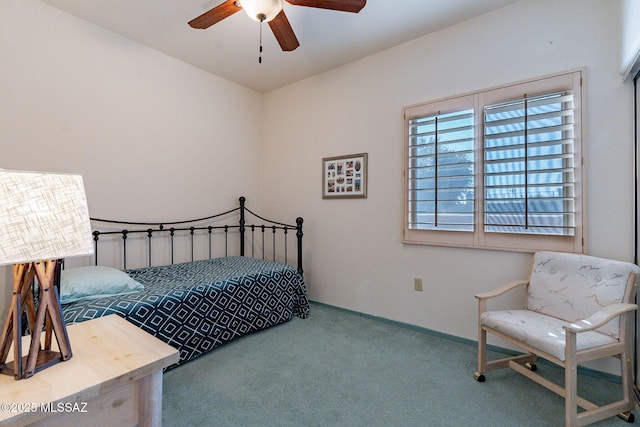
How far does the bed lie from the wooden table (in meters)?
0.83

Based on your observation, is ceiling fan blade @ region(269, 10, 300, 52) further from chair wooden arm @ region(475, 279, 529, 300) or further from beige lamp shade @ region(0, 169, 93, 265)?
chair wooden arm @ region(475, 279, 529, 300)

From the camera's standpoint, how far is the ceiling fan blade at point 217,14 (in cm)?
182

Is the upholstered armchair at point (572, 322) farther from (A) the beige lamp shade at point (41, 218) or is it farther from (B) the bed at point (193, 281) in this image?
(A) the beige lamp shade at point (41, 218)

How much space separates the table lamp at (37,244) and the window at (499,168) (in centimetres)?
236

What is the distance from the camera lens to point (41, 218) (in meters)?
0.85

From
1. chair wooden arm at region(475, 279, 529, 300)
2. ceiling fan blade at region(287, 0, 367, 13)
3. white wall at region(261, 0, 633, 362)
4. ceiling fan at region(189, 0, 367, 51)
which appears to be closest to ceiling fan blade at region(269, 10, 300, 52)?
ceiling fan at region(189, 0, 367, 51)

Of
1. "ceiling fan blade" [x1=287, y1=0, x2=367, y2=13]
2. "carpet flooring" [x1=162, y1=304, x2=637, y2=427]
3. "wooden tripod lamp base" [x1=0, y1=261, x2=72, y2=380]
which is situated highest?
"ceiling fan blade" [x1=287, y1=0, x2=367, y2=13]

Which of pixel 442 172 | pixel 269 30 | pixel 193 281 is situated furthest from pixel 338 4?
pixel 193 281

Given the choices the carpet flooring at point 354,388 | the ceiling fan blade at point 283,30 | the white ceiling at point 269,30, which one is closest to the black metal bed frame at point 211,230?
the carpet flooring at point 354,388

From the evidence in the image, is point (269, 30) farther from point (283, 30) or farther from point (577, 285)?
point (577, 285)

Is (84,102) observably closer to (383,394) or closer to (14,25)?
(14,25)

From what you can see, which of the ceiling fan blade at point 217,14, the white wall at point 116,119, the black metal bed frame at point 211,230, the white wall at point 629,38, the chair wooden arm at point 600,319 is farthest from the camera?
the black metal bed frame at point 211,230

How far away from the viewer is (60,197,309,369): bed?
1899 millimetres

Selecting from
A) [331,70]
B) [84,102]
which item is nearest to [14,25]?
[84,102]
